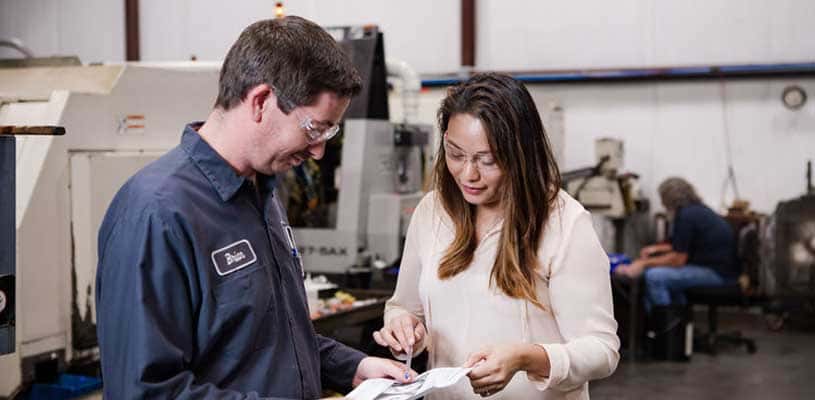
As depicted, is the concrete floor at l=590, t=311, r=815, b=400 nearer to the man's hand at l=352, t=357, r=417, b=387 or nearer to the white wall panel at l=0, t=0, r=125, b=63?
the man's hand at l=352, t=357, r=417, b=387

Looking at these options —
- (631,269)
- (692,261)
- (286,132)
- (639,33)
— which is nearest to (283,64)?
(286,132)

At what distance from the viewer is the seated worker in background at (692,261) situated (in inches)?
199

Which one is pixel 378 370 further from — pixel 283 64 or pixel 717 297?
pixel 717 297

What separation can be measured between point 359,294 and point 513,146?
168cm

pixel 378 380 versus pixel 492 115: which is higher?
pixel 492 115

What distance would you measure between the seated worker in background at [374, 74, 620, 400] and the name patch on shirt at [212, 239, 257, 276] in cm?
43

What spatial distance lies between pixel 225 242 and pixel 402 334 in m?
0.51

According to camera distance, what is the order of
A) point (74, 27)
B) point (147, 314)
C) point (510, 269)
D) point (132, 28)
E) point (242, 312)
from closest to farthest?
point (147, 314) → point (242, 312) → point (510, 269) → point (132, 28) → point (74, 27)

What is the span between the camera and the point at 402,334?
153cm

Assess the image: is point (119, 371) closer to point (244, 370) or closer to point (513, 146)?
point (244, 370)

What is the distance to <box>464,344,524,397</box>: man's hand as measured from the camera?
4.42 feet

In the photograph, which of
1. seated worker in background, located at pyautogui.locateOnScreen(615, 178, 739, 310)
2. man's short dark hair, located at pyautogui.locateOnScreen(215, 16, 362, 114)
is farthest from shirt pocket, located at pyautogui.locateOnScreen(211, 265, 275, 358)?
seated worker in background, located at pyautogui.locateOnScreen(615, 178, 739, 310)

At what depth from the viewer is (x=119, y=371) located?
1.05 meters

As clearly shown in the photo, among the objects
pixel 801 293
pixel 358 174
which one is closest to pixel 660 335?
pixel 801 293
